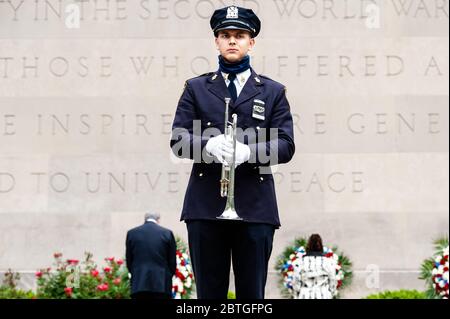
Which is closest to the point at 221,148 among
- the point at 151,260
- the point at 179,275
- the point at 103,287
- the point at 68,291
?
the point at 151,260

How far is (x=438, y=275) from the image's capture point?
15922mm

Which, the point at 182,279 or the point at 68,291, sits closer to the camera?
the point at 68,291

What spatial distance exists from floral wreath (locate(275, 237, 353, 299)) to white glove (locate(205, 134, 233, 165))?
1195cm

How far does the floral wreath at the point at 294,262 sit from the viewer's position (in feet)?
55.5

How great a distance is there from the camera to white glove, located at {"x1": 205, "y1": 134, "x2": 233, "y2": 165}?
4.75m

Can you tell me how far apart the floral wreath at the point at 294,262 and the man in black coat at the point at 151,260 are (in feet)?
12.5

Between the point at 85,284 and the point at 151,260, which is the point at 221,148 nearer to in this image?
the point at 151,260

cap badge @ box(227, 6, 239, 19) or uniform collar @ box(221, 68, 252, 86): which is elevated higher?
cap badge @ box(227, 6, 239, 19)

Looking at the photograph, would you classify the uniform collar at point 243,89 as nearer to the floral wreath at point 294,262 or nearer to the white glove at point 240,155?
the white glove at point 240,155

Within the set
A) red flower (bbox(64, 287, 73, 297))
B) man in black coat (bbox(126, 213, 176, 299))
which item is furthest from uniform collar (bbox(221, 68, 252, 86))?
red flower (bbox(64, 287, 73, 297))

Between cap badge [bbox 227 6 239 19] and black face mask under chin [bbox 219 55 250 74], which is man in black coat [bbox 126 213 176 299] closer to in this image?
black face mask under chin [bbox 219 55 250 74]

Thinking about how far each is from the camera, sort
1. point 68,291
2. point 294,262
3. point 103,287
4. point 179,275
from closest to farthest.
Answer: point 103,287, point 68,291, point 179,275, point 294,262

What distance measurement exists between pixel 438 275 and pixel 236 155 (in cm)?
1193
